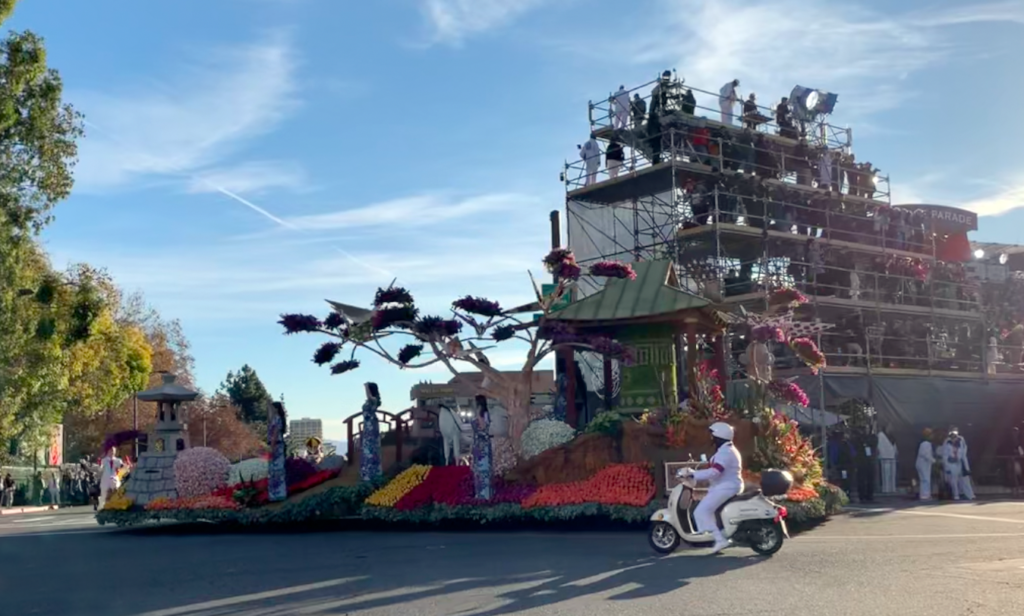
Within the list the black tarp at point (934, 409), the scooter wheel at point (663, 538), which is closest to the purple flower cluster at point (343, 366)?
the scooter wheel at point (663, 538)

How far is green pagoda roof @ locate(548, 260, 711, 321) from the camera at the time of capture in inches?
790

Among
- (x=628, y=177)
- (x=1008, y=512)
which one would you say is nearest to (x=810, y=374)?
(x=628, y=177)

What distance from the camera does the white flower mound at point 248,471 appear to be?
20.7m

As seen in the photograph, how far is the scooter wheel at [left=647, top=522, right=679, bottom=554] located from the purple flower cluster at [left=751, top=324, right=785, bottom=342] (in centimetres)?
640

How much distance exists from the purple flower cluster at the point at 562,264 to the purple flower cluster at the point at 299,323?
192 inches

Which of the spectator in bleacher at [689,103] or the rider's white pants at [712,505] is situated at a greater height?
the spectator in bleacher at [689,103]

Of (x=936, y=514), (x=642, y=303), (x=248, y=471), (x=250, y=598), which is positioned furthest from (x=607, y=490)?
(x=248, y=471)

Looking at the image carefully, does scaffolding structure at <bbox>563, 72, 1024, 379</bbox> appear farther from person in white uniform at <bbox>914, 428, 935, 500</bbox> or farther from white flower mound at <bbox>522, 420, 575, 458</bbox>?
white flower mound at <bbox>522, 420, 575, 458</bbox>

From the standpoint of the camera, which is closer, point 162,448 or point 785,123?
point 162,448

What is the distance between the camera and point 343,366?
21.0m

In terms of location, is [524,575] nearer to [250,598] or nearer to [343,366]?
[250,598]

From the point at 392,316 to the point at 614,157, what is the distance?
18.7 metres

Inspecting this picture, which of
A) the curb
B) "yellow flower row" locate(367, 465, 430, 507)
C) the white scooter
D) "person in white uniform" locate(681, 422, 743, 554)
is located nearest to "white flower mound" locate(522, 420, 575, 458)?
"yellow flower row" locate(367, 465, 430, 507)

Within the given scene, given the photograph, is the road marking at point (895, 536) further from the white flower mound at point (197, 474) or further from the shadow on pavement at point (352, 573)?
the white flower mound at point (197, 474)
